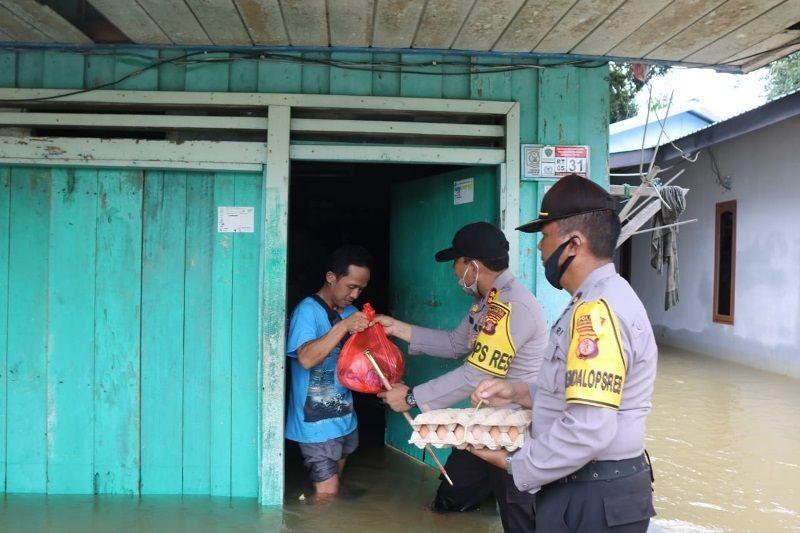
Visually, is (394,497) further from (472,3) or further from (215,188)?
(472,3)

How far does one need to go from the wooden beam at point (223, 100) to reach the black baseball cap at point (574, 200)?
73.5 inches

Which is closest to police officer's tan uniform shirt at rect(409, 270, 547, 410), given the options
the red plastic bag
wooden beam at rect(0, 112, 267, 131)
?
the red plastic bag

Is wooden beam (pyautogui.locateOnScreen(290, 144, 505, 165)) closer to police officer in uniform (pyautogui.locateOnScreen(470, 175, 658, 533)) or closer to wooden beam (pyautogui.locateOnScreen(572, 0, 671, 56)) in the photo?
wooden beam (pyautogui.locateOnScreen(572, 0, 671, 56))

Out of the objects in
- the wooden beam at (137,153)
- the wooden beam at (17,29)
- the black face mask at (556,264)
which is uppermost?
the wooden beam at (17,29)

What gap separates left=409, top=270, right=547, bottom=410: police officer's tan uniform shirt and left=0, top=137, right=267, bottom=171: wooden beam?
5.35 feet

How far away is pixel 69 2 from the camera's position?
3244mm

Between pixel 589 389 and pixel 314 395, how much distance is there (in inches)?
96.7

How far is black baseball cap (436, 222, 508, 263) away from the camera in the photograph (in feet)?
11.0

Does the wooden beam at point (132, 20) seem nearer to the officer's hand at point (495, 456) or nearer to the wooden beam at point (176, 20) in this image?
the wooden beam at point (176, 20)

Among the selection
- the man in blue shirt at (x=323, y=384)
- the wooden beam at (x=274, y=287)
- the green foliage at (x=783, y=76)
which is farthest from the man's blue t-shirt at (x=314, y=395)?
the green foliage at (x=783, y=76)

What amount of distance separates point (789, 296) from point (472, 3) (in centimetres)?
802

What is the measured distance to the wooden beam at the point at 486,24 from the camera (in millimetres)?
3119

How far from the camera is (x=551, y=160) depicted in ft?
12.7

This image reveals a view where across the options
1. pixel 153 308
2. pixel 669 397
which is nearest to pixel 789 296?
pixel 669 397
